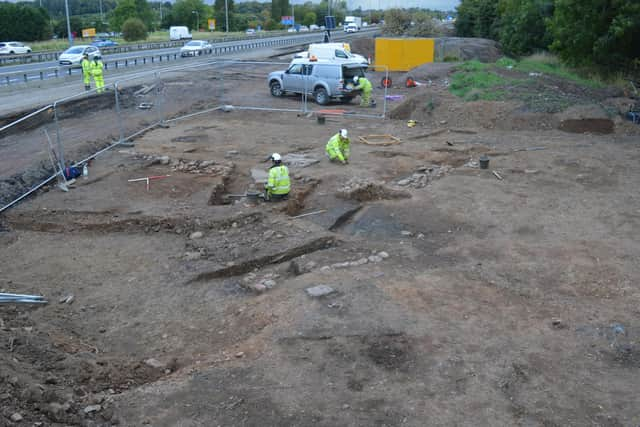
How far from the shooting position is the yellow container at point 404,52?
123 feet

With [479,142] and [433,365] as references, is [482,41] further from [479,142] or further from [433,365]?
[433,365]

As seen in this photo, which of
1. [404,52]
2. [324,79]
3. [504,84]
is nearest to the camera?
[504,84]

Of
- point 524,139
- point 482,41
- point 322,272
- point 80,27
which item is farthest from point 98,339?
point 80,27

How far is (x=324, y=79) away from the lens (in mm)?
25141

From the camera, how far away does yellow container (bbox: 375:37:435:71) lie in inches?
1478

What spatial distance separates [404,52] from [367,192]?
2681 cm

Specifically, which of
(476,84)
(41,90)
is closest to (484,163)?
(476,84)

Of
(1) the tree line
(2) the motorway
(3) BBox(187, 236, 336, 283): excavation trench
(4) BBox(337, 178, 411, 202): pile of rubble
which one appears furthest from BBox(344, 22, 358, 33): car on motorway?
A: (3) BBox(187, 236, 336, 283): excavation trench

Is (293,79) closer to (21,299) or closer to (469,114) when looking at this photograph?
(469,114)

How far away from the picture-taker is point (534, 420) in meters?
5.92

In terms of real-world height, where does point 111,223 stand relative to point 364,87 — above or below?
below

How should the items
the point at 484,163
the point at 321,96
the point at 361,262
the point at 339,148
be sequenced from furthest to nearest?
1. the point at 321,96
2. the point at 339,148
3. the point at 484,163
4. the point at 361,262

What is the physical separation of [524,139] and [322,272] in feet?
40.2

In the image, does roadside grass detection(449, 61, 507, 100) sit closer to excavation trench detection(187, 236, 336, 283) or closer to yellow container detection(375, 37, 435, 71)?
yellow container detection(375, 37, 435, 71)
